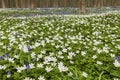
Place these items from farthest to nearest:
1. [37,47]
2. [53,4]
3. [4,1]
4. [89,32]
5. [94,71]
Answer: [53,4]
[4,1]
[89,32]
[37,47]
[94,71]

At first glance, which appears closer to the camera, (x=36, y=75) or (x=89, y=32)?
(x=36, y=75)

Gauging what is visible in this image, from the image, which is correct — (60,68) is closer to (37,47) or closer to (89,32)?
(37,47)

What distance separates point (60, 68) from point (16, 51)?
6.46 ft

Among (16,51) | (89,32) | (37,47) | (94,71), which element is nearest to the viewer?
(94,71)

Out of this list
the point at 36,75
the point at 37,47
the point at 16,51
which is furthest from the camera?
the point at 37,47

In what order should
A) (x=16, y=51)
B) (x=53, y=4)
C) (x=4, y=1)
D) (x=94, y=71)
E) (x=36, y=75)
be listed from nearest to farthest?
(x=36, y=75), (x=94, y=71), (x=16, y=51), (x=4, y=1), (x=53, y=4)

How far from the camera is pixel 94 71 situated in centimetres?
520

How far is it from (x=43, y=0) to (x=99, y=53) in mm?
35996

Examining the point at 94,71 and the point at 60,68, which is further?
the point at 94,71

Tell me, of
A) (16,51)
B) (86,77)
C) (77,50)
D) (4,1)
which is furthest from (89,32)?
(4,1)

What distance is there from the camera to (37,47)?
674 centimetres

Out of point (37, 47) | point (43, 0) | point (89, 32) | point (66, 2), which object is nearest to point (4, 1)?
point (43, 0)

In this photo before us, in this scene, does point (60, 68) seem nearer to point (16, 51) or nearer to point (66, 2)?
point (16, 51)

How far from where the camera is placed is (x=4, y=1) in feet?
128
